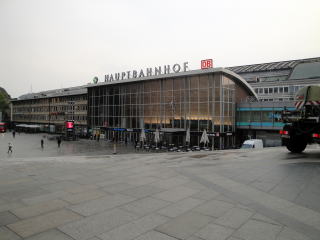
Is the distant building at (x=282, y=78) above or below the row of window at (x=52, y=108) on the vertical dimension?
above

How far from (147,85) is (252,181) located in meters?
49.2

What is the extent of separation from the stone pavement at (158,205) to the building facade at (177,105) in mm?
33378

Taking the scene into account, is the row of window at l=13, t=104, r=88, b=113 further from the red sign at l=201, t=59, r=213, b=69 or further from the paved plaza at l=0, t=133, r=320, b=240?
the paved plaza at l=0, t=133, r=320, b=240

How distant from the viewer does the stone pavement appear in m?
5.54

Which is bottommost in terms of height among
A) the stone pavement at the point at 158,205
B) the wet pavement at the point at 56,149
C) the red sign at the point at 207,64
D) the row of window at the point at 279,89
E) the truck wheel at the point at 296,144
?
the wet pavement at the point at 56,149

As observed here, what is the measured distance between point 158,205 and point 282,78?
81.8 m

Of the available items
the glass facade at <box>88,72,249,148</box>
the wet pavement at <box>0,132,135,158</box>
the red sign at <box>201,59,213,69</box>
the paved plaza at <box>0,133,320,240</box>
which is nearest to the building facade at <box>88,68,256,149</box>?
the glass facade at <box>88,72,249,148</box>

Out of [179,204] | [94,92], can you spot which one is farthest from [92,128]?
[179,204]

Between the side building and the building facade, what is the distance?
18.8 meters

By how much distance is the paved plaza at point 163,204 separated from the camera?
555cm

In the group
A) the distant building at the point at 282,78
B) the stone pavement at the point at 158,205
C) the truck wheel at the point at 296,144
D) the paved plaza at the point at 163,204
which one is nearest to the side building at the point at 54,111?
the distant building at the point at 282,78

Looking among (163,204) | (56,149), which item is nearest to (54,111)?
(56,149)

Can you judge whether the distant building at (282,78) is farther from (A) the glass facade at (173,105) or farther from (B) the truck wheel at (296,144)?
(B) the truck wheel at (296,144)

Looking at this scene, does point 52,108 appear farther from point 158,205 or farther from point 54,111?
point 158,205
